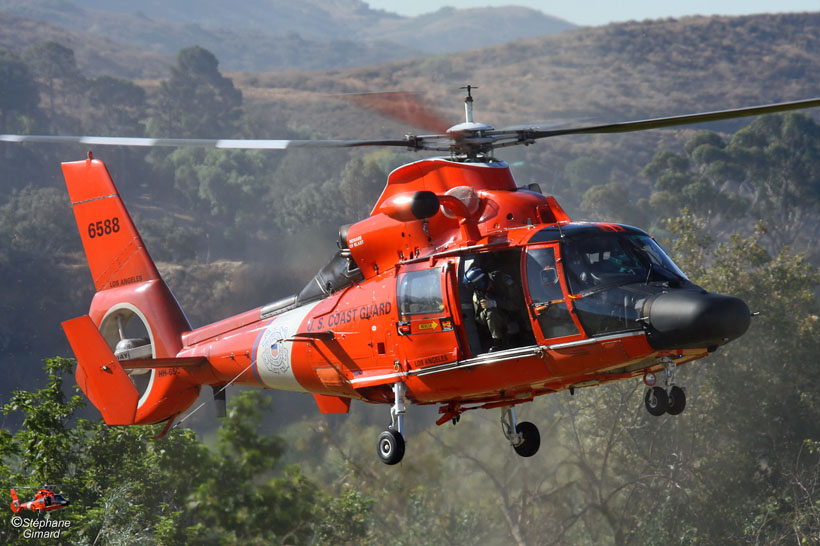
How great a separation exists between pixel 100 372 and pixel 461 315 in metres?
5.83

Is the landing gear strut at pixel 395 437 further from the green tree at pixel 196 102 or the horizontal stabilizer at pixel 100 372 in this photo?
the green tree at pixel 196 102

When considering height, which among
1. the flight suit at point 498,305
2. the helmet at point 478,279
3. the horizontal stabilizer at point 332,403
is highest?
the helmet at point 478,279

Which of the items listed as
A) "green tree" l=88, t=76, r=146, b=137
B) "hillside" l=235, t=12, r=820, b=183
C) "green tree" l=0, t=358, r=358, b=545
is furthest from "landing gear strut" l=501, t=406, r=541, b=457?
"green tree" l=88, t=76, r=146, b=137

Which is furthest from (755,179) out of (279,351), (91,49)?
(91,49)

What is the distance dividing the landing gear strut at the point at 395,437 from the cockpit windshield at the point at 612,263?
A: 104 inches

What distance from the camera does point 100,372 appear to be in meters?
14.1

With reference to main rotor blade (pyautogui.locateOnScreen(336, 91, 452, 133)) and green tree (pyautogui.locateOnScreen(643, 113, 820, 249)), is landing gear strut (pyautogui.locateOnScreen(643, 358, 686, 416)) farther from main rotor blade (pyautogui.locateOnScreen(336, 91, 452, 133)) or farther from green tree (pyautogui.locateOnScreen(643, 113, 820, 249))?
green tree (pyautogui.locateOnScreen(643, 113, 820, 249))

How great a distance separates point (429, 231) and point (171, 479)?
19.5 meters

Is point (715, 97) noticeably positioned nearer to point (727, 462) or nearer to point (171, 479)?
point (727, 462)

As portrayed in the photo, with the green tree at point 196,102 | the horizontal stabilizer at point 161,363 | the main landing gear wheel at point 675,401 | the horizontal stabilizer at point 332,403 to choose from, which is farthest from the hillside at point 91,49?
the main landing gear wheel at point 675,401

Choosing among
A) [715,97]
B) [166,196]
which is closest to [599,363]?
[166,196]

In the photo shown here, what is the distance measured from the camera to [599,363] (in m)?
10.5

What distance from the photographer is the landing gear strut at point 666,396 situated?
10.4 m

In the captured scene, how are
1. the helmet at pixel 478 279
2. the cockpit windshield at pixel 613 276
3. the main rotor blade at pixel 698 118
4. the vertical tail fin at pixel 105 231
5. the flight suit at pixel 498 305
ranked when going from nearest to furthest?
the main rotor blade at pixel 698 118, the cockpit windshield at pixel 613 276, the flight suit at pixel 498 305, the helmet at pixel 478 279, the vertical tail fin at pixel 105 231
